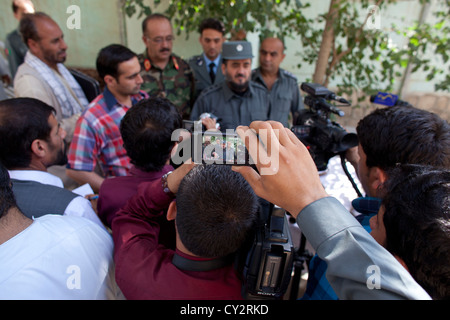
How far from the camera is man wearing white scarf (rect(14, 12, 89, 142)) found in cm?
184

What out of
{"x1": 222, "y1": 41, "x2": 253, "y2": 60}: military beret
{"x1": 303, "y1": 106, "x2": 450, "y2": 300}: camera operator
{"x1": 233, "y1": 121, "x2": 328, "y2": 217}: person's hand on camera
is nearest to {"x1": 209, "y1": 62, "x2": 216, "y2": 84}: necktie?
{"x1": 222, "y1": 41, "x2": 253, "y2": 60}: military beret

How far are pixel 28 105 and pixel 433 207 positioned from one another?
1.62 m

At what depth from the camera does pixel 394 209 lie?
66 centimetres

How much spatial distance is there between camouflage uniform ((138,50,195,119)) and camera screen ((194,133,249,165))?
171 cm

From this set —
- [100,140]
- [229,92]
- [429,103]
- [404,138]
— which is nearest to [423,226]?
[404,138]

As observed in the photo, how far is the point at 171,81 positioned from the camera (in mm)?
2531

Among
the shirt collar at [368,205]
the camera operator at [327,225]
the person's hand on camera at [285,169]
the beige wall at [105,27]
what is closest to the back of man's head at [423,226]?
the camera operator at [327,225]

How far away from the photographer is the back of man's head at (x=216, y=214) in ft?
2.50

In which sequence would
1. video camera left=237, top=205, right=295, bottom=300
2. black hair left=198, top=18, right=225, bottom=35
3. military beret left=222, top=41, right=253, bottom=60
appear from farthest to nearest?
black hair left=198, top=18, right=225, bottom=35 < military beret left=222, top=41, right=253, bottom=60 < video camera left=237, top=205, right=295, bottom=300

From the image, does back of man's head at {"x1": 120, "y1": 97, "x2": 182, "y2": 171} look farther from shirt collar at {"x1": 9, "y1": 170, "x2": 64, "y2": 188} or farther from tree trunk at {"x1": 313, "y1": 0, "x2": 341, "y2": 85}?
tree trunk at {"x1": 313, "y1": 0, "x2": 341, "y2": 85}

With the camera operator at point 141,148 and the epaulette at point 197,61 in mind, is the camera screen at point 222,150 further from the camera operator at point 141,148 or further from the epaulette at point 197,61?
the epaulette at point 197,61

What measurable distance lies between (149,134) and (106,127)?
0.63 metres

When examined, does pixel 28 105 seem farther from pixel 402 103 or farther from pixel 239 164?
pixel 402 103

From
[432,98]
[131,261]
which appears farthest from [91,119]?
[432,98]
